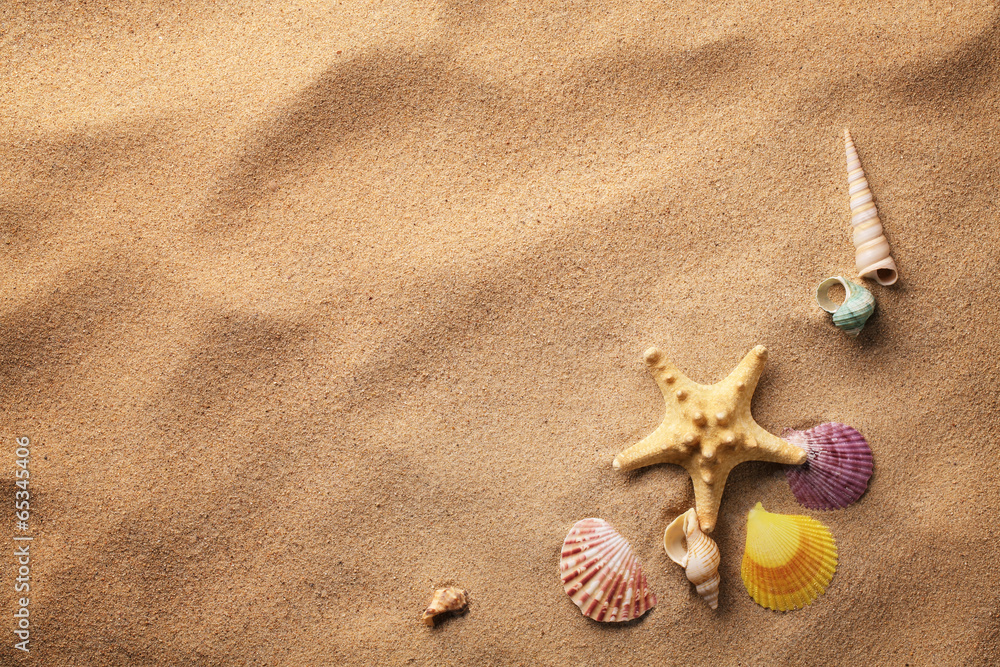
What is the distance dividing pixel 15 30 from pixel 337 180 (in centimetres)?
134

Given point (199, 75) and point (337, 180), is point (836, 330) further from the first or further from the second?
point (199, 75)

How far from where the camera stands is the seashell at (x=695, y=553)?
2.08 meters

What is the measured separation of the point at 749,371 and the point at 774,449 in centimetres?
28

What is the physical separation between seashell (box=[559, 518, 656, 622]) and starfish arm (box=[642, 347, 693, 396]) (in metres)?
0.53

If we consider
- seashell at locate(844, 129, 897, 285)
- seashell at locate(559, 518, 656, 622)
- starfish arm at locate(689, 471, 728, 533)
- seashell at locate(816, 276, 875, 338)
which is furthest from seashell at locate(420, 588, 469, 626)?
seashell at locate(844, 129, 897, 285)

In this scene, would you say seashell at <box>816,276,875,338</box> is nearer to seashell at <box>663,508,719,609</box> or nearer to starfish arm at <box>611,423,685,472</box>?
starfish arm at <box>611,423,685,472</box>

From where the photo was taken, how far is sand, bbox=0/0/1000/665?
220 centimetres

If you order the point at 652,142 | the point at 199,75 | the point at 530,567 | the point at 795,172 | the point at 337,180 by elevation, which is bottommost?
the point at 530,567

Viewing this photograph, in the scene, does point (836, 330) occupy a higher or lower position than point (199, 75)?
lower

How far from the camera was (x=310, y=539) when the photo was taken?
87.5 inches

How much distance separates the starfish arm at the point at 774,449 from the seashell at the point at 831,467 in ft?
0.18

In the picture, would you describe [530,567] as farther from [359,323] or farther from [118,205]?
[118,205]

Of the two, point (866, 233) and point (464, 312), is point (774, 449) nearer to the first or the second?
point (866, 233)

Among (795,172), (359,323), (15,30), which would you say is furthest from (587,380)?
(15,30)
